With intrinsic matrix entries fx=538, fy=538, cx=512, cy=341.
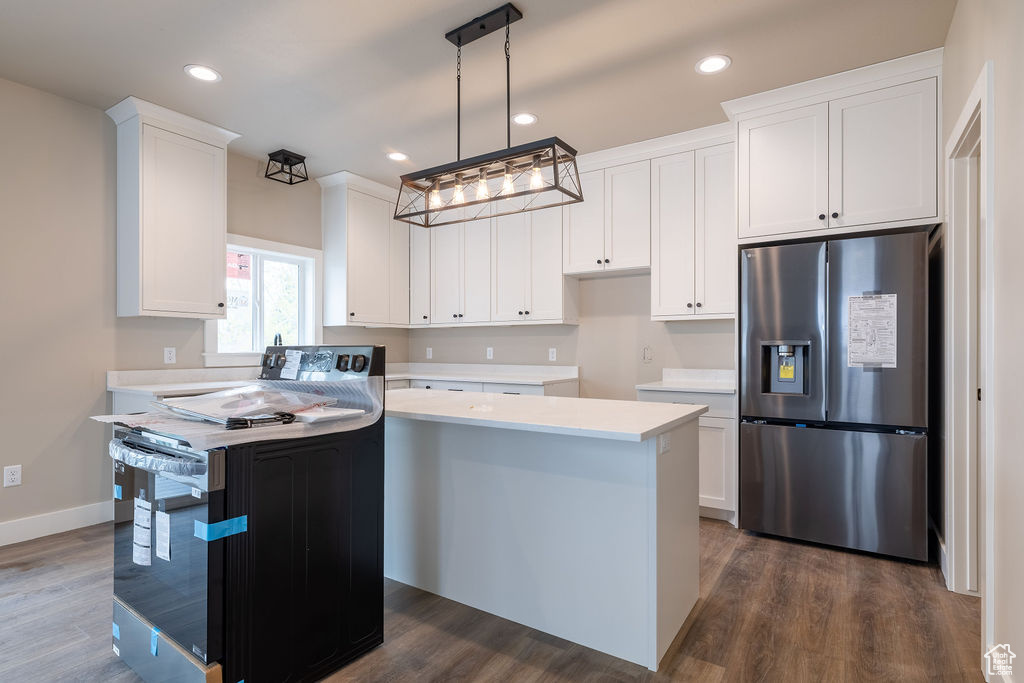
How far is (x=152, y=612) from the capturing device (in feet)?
5.57

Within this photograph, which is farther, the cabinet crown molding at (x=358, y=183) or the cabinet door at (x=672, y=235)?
the cabinet crown molding at (x=358, y=183)

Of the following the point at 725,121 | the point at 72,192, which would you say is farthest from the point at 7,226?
the point at 725,121

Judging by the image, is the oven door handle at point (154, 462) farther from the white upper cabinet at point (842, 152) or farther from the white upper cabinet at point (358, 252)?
the white upper cabinet at point (842, 152)

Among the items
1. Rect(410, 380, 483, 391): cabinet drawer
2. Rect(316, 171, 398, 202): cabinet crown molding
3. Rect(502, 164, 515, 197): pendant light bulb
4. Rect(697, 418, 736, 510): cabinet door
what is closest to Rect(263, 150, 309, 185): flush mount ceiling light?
Rect(316, 171, 398, 202): cabinet crown molding

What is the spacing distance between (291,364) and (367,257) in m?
2.82

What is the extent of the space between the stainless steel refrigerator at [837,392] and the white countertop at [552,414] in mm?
1136

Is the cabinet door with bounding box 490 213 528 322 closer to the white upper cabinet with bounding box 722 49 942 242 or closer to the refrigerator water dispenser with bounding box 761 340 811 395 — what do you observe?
the white upper cabinet with bounding box 722 49 942 242

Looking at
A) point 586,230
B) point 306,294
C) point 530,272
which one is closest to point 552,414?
point 586,230

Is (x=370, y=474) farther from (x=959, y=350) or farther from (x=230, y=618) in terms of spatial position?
(x=959, y=350)

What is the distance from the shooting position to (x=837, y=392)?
9.41ft

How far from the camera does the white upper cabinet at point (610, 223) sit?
3.88 m

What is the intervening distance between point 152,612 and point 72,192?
277 cm

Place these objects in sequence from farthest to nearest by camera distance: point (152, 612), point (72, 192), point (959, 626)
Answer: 1. point (72, 192)
2. point (959, 626)
3. point (152, 612)

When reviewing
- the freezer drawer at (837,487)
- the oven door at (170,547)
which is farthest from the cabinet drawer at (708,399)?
the oven door at (170,547)
